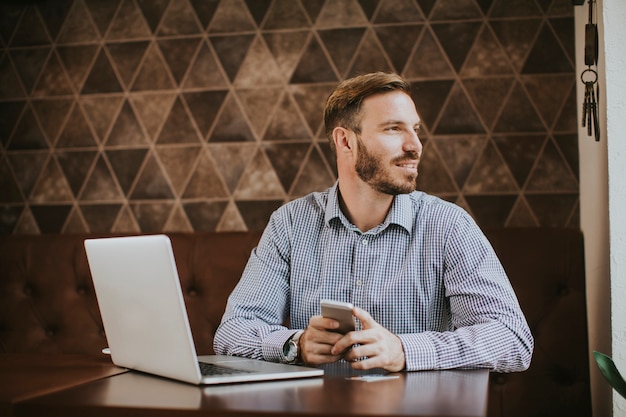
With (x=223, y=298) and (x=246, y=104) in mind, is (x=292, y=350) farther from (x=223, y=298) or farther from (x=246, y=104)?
(x=246, y=104)

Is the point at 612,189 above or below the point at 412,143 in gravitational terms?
below

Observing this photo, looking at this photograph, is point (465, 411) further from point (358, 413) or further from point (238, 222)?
point (238, 222)

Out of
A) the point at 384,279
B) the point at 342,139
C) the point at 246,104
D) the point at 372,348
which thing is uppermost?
the point at 246,104

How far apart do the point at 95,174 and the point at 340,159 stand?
106 centimetres

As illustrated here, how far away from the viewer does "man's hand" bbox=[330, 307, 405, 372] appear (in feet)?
4.27

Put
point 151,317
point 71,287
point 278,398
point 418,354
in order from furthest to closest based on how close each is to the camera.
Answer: point 71,287
point 418,354
point 151,317
point 278,398

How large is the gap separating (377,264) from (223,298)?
701 millimetres

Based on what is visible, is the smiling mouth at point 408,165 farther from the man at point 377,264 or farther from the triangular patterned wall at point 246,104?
the triangular patterned wall at point 246,104

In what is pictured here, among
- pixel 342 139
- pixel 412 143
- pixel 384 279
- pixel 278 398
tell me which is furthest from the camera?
pixel 342 139

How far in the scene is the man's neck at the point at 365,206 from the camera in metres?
1.83

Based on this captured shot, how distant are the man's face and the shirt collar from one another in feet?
0.10

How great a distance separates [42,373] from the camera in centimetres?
135

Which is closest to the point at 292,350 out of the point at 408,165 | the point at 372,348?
the point at 372,348

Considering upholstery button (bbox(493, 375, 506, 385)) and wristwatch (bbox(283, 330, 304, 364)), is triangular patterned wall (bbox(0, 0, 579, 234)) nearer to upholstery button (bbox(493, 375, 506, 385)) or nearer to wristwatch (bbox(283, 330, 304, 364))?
upholstery button (bbox(493, 375, 506, 385))
